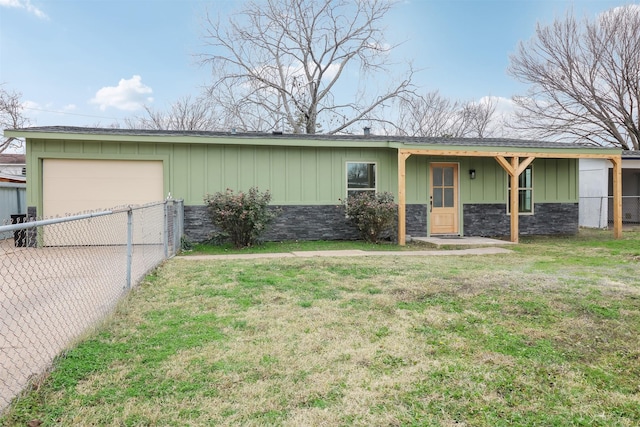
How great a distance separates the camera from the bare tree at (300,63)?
2044 centimetres

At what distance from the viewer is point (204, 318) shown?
3.79m

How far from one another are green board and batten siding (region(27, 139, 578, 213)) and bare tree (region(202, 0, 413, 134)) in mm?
11412

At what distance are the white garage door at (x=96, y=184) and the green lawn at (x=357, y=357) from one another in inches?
207

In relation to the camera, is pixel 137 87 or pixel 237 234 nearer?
pixel 237 234

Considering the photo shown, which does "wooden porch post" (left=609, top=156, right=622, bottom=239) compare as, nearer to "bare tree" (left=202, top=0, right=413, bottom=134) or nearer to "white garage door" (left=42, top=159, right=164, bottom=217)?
"white garage door" (left=42, top=159, right=164, bottom=217)

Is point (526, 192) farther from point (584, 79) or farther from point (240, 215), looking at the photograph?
point (584, 79)

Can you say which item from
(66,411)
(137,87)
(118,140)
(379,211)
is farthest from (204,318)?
(137,87)

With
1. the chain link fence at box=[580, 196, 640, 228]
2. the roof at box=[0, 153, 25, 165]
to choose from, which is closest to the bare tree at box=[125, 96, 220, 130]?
the roof at box=[0, 153, 25, 165]

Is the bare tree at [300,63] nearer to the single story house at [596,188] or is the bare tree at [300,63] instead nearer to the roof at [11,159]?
the single story house at [596,188]

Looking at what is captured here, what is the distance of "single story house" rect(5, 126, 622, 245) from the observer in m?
9.42

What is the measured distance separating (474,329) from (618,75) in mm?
25810

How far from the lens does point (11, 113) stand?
21.9 m

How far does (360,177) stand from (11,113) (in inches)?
838

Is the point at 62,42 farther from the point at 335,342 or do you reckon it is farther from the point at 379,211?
the point at 335,342
